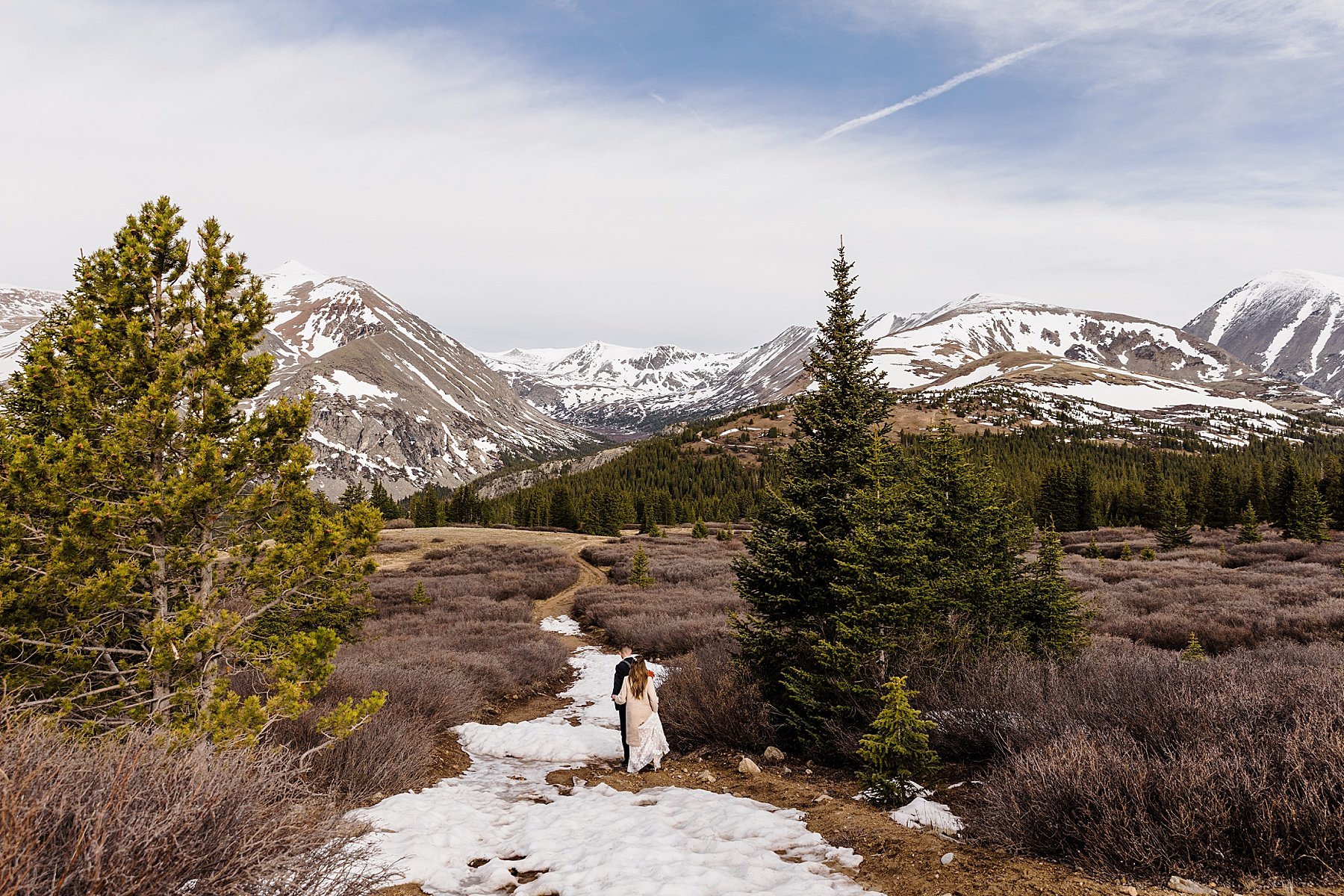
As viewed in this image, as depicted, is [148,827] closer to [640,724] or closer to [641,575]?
[640,724]

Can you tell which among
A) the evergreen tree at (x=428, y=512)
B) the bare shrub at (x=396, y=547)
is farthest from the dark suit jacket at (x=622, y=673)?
the evergreen tree at (x=428, y=512)

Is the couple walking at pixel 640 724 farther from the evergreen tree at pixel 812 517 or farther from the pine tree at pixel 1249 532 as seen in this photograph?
the pine tree at pixel 1249 532

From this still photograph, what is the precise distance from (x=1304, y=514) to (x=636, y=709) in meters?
51.3

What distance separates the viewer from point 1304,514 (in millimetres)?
39688

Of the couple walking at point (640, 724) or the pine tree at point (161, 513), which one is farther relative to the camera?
the couple walking at point (640, 724)

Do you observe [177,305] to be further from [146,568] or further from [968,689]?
[968,689]

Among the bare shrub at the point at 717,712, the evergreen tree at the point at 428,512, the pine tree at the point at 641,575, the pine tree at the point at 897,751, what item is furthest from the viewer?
the evergreen tree at the point at 428,512

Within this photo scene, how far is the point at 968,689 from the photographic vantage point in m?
8.25

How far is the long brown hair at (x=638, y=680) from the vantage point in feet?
30.8

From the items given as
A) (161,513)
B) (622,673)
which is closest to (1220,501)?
(622,673)

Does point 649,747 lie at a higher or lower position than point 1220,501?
higher

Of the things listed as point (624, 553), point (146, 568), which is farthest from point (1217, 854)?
point (624, 553)

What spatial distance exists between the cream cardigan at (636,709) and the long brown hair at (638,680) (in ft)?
0.13

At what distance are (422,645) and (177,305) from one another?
11.4 meters
